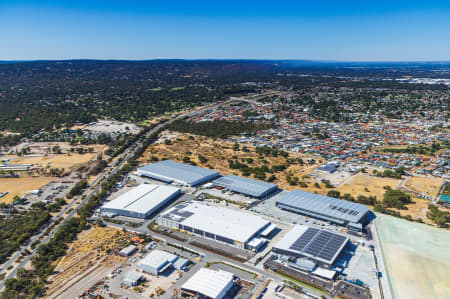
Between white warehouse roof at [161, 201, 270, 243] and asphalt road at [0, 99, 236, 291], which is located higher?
white warehouse roof at [161, 201, 270, 243]

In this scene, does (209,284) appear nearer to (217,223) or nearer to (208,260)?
(208,260)

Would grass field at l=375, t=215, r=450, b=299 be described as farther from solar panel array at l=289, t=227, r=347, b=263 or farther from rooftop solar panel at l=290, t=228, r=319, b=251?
rooftop solar panel at l=290, t=228, r=319, b=251

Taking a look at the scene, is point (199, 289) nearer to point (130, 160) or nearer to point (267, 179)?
point (267, 179)

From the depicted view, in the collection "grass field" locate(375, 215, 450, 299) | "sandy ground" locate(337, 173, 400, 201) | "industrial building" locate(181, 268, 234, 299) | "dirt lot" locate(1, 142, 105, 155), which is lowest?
"grass field" locate(375, 215, 450, 299)

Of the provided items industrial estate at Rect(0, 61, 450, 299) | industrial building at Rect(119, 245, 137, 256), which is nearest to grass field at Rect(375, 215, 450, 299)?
industrial estate at Rect(0, 61, 450, 299)

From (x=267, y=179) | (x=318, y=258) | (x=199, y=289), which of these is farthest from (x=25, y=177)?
(x=318, y=258)

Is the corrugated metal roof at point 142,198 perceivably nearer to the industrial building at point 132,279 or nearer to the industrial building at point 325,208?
the industrial building at point 132,279
